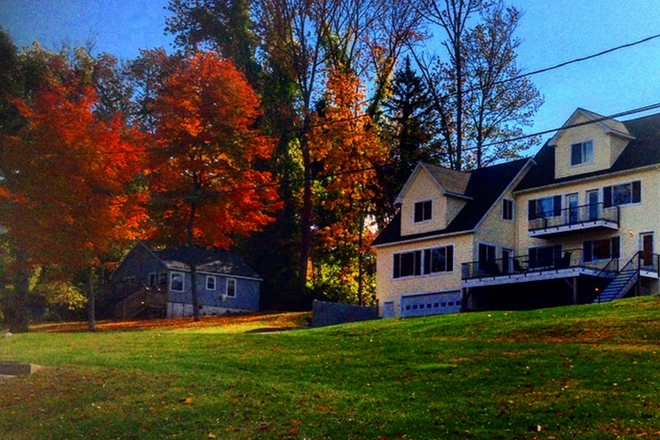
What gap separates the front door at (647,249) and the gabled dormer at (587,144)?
12.2ft

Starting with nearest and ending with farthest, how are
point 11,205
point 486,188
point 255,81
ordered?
1. point 11,205
2. point 486,188
3. point 255,81

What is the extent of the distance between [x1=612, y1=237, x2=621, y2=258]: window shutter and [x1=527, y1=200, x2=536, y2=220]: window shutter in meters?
4.58

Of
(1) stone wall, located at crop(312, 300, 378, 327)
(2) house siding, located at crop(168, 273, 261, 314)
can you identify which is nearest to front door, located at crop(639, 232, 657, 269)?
(1) stone wall, located at crop(312, 300, 378, 327)

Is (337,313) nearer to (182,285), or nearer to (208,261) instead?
(182,285)

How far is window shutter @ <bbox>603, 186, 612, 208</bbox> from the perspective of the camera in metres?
42.4

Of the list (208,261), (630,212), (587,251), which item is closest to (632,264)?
(630,212)

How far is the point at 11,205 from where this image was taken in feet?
141

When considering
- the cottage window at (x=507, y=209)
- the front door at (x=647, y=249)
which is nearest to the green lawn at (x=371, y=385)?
the front door at (x=647, y=249)

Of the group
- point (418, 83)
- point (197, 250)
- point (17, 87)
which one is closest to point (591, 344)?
point (17, 87)

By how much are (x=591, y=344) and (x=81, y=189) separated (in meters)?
26.5

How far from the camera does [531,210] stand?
45.9m

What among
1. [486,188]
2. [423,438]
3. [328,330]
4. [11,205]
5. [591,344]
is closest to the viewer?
[423,438]

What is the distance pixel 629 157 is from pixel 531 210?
5398 millimetres

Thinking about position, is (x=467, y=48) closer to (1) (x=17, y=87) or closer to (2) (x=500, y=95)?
(2) (x=500, y=95)
